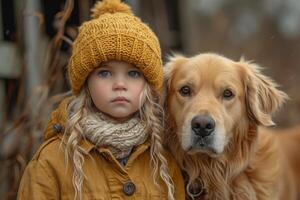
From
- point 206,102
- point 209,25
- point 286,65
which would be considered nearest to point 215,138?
point 206,102

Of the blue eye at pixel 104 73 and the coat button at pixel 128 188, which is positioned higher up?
the blue eye at pixel 104 73

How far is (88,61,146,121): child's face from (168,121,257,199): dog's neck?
45 centimetres

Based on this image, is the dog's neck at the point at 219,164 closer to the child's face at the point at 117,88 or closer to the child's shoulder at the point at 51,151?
the child's face at the point at 117,88

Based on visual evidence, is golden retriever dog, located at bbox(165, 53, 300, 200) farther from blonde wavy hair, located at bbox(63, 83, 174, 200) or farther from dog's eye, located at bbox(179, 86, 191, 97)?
blonde wavy hair, located at bbox(63, 83, 174, 200)

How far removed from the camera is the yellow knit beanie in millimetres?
3725

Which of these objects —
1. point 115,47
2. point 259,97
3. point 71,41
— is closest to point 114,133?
point 115,47

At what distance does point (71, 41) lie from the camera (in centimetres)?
544

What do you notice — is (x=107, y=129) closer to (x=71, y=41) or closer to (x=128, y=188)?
(x=128, y=188)

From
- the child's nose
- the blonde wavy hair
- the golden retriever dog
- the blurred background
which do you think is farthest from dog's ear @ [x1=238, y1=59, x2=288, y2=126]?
the blurred background

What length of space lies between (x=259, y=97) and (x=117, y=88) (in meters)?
0.95

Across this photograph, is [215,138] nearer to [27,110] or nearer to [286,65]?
[27,110]

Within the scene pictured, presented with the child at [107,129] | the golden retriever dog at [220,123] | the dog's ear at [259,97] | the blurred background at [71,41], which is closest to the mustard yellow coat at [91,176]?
the child at [107,129]

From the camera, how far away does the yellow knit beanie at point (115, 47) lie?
3725mm

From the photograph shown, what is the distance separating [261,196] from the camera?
4340mm
